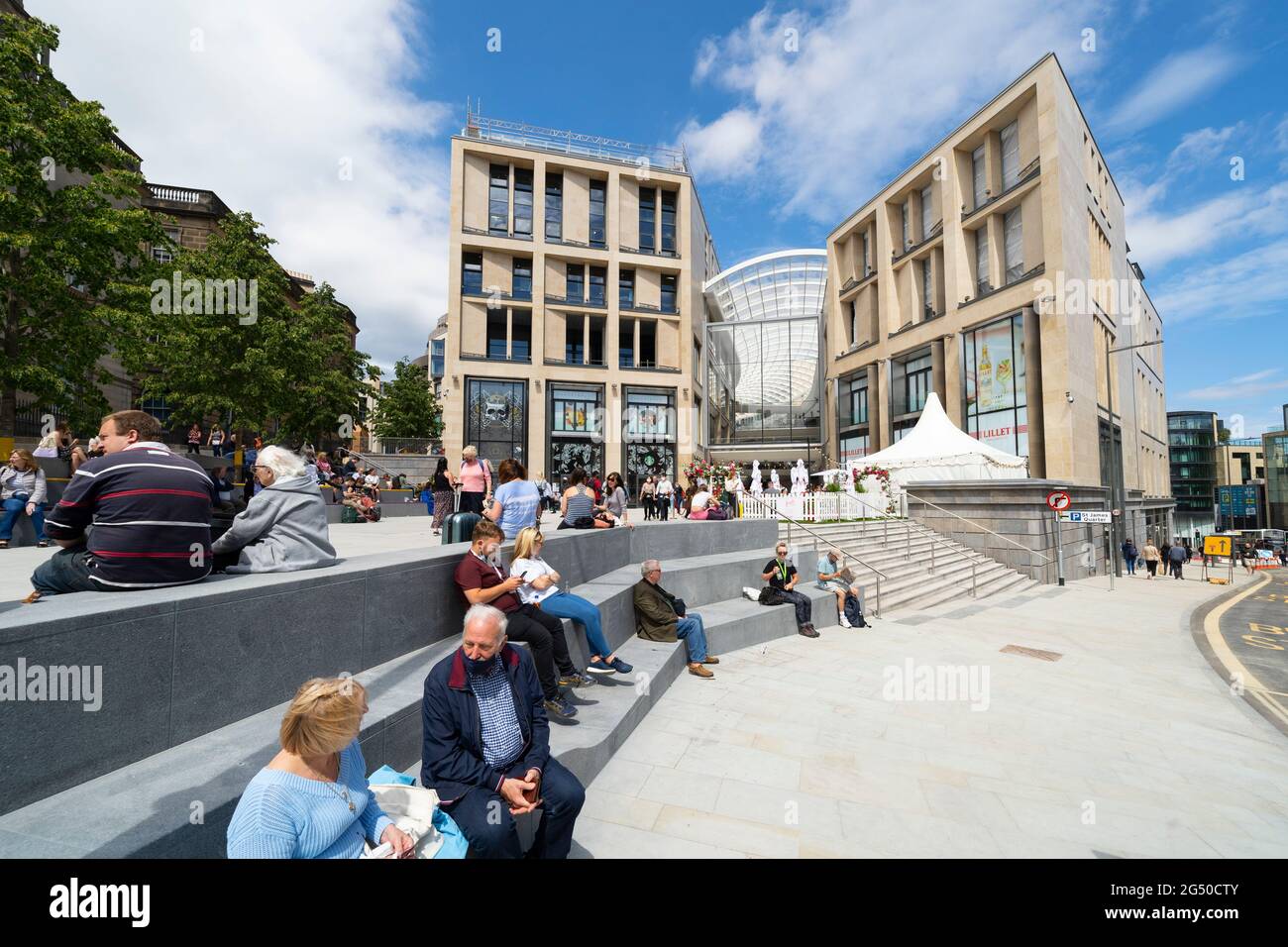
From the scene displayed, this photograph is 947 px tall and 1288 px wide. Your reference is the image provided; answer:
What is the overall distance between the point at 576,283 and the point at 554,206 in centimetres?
468

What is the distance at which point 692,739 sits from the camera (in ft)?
17.4

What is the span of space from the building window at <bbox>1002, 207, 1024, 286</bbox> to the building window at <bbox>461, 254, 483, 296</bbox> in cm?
2779

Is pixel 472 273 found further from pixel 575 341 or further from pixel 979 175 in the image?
pixel 979 175

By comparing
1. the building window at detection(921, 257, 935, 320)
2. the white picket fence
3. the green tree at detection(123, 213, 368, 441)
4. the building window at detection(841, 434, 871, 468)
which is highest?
the building window at detection(921, 257, 935, 320)

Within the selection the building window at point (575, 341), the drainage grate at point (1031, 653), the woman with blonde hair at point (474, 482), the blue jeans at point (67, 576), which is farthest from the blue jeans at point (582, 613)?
the building window at point (575, 341)

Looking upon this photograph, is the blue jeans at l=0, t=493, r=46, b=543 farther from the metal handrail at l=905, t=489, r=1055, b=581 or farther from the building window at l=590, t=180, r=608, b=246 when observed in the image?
the building window at l=590, t=180, r=608, b=246

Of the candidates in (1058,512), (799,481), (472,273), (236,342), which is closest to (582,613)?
(799,481)

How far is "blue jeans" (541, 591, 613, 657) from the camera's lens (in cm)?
554

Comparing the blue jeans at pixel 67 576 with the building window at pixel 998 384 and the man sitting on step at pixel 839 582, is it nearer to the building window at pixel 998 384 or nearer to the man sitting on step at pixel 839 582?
the man sitting on step at pixel 839 582

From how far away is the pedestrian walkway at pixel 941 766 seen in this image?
3.80m

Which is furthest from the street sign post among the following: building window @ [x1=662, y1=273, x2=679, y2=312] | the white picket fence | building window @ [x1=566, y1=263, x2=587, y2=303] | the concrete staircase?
building window @ [x1=566, y1=263, x2=587, y2=303]

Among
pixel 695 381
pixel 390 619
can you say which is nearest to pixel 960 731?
pixel 390 619

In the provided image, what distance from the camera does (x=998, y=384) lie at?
27188mm

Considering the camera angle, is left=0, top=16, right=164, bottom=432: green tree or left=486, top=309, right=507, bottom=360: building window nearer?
left=0, top=16, right=164, bottom=432: green tree
